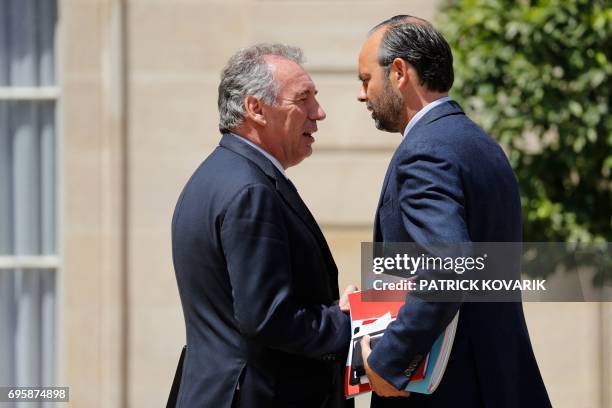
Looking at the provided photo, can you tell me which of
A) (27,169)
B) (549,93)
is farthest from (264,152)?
(27,169)

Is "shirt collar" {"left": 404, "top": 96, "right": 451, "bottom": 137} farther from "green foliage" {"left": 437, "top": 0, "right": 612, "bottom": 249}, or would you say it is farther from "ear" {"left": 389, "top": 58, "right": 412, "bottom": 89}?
"green foliage" {"left": 437, "top": 0, "right": 612, "bottom": 249}

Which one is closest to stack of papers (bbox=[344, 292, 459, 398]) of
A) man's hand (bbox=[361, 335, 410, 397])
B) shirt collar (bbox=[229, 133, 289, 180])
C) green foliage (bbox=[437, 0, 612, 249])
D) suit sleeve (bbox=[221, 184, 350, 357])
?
man's hand (bbox=[361, 335, 410, 397])

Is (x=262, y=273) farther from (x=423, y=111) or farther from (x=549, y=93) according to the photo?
(x=549, y=93)

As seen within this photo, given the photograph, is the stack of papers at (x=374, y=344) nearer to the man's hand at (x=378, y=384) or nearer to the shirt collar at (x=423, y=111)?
the man's hand at (x=378, y=384)

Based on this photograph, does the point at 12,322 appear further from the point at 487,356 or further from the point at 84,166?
the point at 487,356

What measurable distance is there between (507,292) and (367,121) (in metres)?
3.03

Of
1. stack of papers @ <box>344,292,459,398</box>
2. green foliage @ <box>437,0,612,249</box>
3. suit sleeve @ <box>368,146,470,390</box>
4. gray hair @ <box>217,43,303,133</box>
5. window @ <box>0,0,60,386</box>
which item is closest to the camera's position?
suit sleeve @ <box>368,146,470,390</box>

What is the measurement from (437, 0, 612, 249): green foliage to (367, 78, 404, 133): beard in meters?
1.70

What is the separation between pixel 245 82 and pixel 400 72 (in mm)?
498

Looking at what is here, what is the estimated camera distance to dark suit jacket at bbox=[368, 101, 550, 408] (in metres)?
2.92

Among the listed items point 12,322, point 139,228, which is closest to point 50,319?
point 12,322

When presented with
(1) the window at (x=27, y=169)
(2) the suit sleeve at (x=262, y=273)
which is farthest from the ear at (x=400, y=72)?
(1) the window at (x=27, y=169)

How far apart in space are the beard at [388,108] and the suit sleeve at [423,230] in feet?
0.73

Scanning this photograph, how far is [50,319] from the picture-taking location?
6.37m
